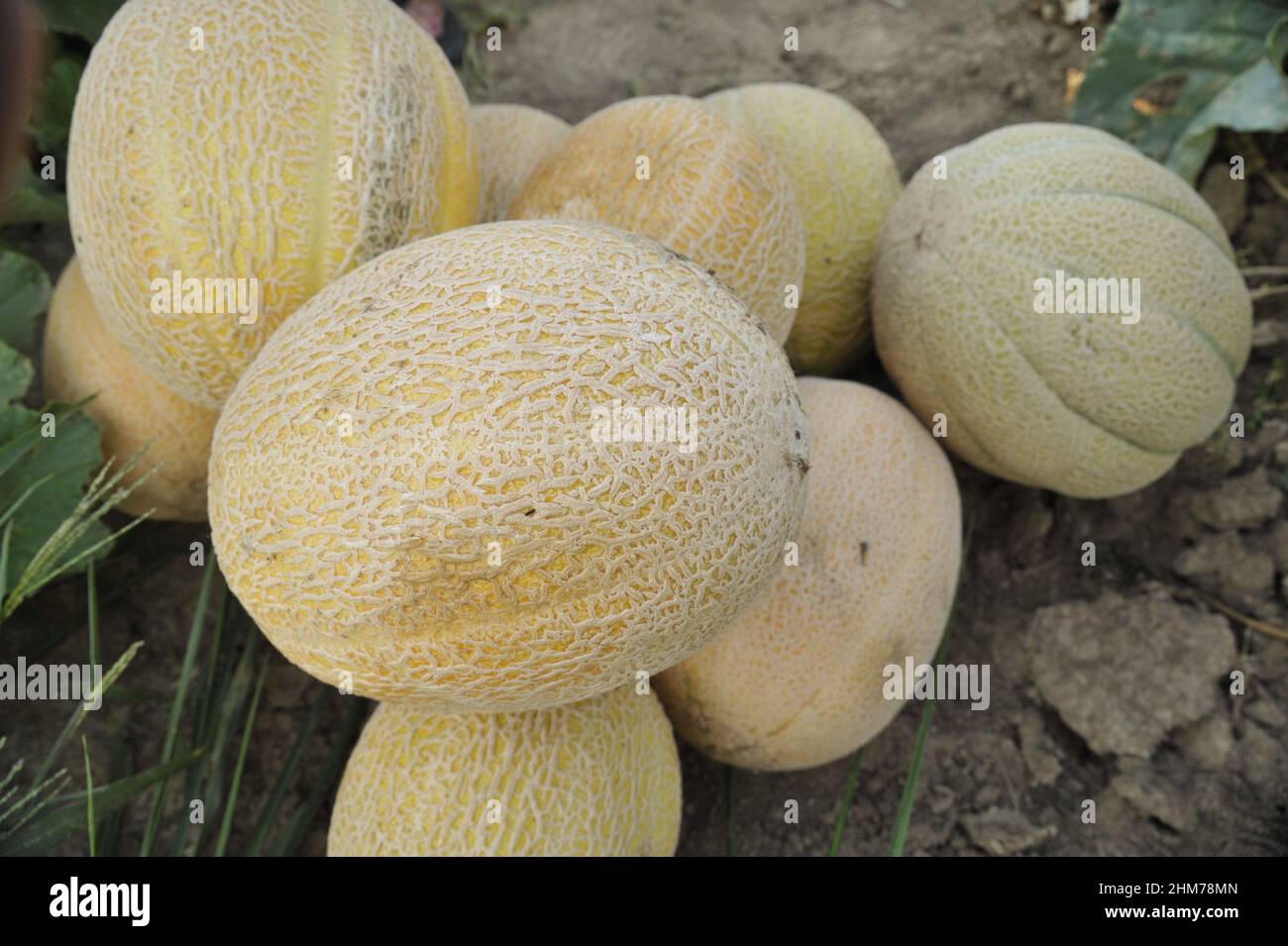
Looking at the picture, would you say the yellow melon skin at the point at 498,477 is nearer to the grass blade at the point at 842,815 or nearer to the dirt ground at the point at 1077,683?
the grass blade at the point at 842,815

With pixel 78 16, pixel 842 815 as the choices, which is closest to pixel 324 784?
pixel 842 815

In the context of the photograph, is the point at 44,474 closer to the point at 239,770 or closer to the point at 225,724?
the point at 225,724

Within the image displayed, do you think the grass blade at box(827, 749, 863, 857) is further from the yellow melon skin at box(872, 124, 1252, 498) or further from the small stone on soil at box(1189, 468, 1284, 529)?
the small stone on soil at box(1189, 468, 1284, 529)

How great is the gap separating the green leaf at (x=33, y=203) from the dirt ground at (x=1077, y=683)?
2.24 feet

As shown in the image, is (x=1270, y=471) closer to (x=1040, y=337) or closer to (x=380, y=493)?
(x=1040, y=337)

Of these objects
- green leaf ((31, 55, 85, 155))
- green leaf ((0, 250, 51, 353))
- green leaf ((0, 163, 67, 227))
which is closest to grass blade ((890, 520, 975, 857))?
green leaf ((0, 250, 51, 353))

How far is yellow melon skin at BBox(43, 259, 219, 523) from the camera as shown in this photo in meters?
1.78

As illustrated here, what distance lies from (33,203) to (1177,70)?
100 inches

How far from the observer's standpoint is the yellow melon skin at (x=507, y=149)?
187 cm

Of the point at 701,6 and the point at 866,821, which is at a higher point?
the point at 701,6

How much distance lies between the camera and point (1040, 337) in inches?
68.2
